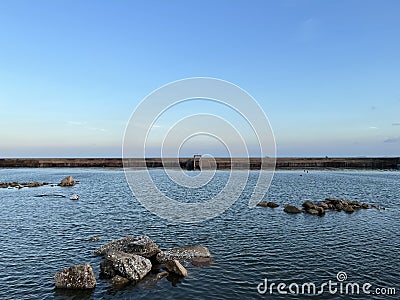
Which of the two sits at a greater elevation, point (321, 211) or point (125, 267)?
point (321, 211)

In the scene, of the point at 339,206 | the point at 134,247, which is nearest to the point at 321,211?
the point at 339,206

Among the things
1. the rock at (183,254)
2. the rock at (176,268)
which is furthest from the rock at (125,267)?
the rock at (183,254)

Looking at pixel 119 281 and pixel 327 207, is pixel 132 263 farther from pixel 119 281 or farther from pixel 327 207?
pixel 327 207

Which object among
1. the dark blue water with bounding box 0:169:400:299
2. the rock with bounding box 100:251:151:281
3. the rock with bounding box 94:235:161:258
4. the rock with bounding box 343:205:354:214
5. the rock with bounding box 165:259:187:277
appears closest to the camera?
the dark blue water with bounding box 0:169:400:299

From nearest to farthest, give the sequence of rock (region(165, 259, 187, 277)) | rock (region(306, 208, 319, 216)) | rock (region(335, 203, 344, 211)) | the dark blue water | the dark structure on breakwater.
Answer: the dark blue water → rock (region(165, 259, 187, 277)) → rock (region(306, 208, 319, 216)) → rock (region(335, 203, 344, 211)) → the dark structure on breakwater

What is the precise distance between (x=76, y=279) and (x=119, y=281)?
262 centimetres

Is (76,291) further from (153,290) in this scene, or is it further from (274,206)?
(274,206)

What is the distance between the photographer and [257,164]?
171750mm

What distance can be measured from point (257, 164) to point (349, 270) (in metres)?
152

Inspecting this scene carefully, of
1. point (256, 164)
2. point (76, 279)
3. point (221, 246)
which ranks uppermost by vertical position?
point (256, 164)

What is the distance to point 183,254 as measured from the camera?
24.0 meters

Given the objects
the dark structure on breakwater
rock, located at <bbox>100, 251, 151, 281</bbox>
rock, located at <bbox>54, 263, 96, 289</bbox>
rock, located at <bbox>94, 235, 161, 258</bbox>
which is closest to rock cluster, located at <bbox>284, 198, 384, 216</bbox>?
rock, located at <bbox>94, 235, 161, 258</bbox>

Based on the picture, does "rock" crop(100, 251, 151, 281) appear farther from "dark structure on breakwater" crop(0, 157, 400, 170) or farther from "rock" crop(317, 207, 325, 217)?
"dark structure on breakwater" crop(0, 157, 400, 170)

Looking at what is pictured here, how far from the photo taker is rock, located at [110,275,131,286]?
19.4 meters
